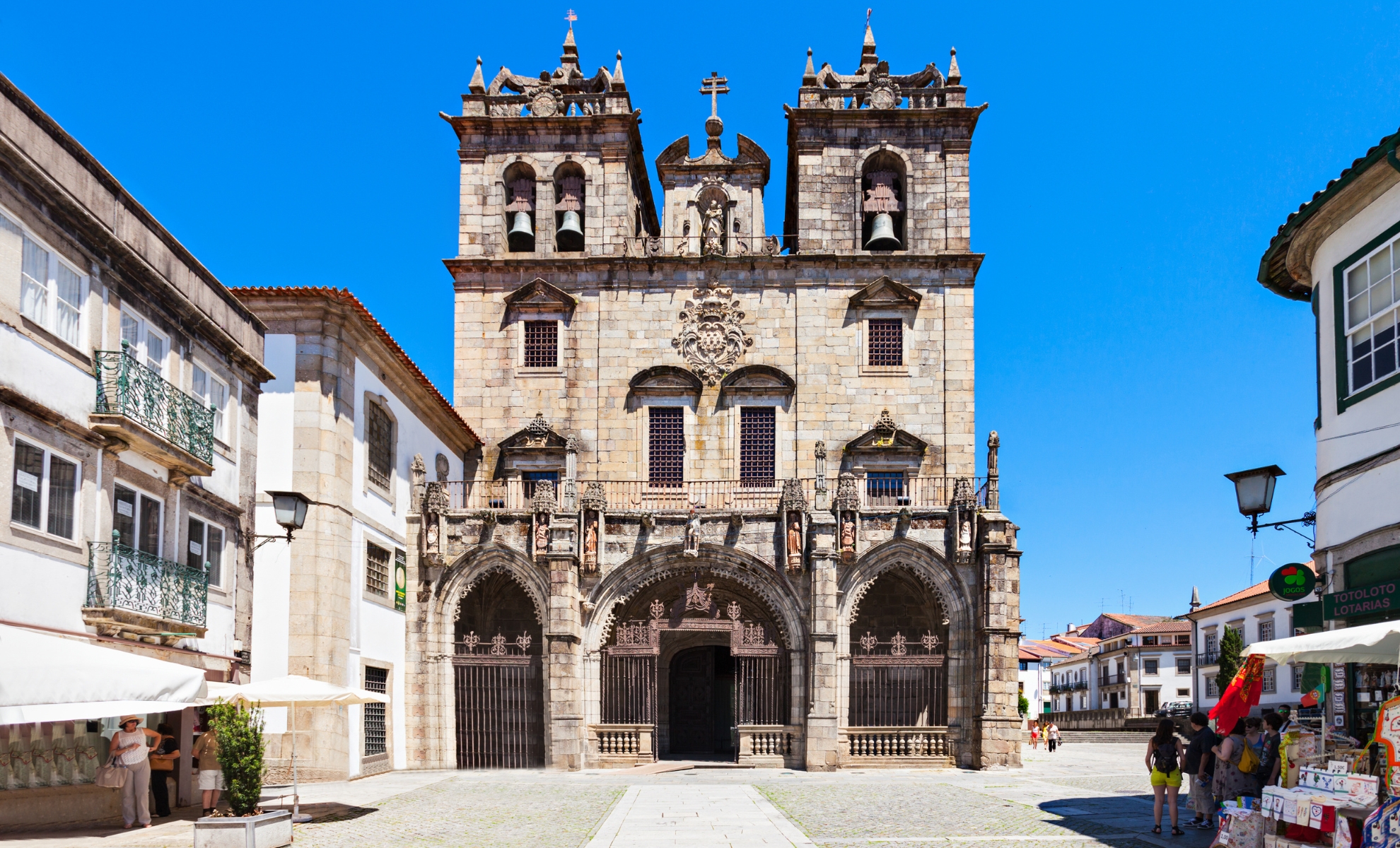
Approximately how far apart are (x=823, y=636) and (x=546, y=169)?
14.4 metres

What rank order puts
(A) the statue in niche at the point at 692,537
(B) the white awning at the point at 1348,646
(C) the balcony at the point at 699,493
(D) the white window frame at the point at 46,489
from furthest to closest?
(C) the balcony at the point at 699,493, (A) the statue in niche at the point at 692,537, (D) the white window frame at the point at 46,489, (B) the white awning at the point at 1348,646

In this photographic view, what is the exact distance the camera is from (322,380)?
22.6 metres

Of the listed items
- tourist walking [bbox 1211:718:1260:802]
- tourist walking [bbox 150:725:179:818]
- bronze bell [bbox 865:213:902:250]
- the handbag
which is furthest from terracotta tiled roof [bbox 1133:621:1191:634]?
the handbag

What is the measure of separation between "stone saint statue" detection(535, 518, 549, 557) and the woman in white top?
11.8 m

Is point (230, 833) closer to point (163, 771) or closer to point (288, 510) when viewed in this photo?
point (163, 771)

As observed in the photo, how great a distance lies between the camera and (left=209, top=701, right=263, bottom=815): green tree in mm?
13336

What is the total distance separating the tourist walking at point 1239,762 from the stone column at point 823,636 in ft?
42.1

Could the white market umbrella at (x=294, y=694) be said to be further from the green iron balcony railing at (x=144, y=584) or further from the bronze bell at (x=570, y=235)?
the bronze bell at (x=570, y=235)

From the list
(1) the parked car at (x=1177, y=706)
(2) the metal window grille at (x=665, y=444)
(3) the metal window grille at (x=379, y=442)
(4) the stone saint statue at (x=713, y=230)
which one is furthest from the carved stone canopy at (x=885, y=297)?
(1) the parked car at (x=1177, y=706)

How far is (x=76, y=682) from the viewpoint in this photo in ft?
35.2

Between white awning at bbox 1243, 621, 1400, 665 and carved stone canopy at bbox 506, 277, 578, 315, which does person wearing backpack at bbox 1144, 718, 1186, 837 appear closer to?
white awning at bbox 1243, 621, 1400, 665

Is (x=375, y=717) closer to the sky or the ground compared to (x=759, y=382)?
closer to the ground

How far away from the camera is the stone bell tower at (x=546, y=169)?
31875 mm

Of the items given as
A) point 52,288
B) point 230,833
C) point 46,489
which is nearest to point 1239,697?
point 230,833
